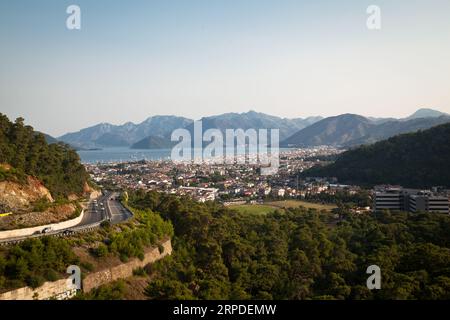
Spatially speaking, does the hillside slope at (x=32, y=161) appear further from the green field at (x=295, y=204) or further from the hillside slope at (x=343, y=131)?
the hillside slope at (x=343, y=131)

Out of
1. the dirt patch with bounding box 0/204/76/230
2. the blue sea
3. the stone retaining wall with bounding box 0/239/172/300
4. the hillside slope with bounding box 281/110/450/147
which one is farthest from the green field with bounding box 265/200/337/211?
the hillside slope with bounding box 281/110/450/147

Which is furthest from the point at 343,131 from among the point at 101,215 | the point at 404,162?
the point at 101,215

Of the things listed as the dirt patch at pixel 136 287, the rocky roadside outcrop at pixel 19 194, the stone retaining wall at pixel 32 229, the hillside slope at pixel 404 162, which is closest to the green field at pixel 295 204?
the hillside slope at pixel 404 162

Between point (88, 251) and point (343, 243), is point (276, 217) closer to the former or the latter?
point (343, 243)

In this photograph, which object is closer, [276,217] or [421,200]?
[276,217]

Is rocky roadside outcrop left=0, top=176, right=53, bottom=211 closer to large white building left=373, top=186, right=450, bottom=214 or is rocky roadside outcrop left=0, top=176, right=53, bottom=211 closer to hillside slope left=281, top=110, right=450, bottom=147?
large white building left=373, top=186, right=450, bottom=214

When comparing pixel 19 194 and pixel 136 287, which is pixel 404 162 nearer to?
pixel 19 194

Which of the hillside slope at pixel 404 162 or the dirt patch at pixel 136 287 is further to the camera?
the hillside slope at pixel 404 162
